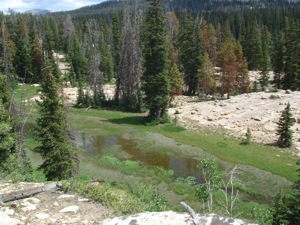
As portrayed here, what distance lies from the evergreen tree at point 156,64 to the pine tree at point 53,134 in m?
24.0

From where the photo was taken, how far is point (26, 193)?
1082cm

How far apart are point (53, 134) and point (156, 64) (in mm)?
26537

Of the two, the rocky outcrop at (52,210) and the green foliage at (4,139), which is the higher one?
the rocky outcrop at (52,210)

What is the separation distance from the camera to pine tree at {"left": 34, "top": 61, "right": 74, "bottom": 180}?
2525 centimetres

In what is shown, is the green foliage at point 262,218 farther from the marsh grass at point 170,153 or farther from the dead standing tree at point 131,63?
the dead standing tree at point 131,63

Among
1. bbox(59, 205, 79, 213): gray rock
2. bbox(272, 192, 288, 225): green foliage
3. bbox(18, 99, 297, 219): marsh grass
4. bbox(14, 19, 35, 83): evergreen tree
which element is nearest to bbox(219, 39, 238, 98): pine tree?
bbox(18, 99, 297, 219): marsh grass

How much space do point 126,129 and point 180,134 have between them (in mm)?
7872

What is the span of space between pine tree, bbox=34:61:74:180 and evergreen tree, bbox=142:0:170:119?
24.0 m

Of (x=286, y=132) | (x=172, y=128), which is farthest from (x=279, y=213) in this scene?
(x=172, y=128)

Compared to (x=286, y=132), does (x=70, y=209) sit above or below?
above

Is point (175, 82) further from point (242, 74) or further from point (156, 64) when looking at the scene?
point (242, 74)

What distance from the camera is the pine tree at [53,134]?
2525 cm

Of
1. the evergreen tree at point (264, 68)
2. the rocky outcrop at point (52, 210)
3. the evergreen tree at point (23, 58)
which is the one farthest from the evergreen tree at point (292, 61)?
the rocky outcrop at point (52, 210)

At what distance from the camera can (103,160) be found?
118 feet
